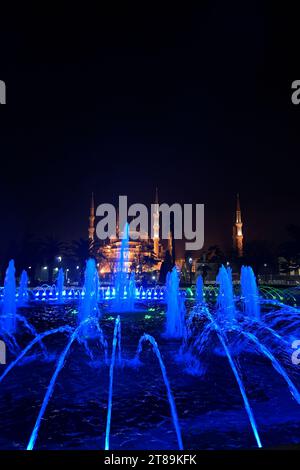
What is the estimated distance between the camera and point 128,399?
5793 mm

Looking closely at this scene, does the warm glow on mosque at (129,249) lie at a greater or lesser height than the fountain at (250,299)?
greater

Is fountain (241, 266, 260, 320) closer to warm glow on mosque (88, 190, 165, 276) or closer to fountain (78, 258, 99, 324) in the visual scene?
fountain (78, 258, 99, 324)

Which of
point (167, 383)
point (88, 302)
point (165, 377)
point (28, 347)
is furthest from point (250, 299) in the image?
point (167, 383)

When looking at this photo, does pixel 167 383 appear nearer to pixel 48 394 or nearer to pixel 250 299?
pixel 48 394

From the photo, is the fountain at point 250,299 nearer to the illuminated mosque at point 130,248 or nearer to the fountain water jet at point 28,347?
the fountain water jet at point 28,347

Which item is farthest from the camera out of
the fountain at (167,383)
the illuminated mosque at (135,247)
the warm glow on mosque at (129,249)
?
the warm glow on mosque at (129,249)

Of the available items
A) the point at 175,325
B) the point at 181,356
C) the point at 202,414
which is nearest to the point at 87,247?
the point at 175,325

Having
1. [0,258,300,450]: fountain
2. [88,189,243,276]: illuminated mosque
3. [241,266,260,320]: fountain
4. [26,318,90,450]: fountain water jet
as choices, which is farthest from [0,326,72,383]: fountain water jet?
[88,189,243,276]: illuminated mosque

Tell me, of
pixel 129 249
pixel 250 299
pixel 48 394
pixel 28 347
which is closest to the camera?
pixel 48 394

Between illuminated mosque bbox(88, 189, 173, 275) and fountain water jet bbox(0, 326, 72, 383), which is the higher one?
illuminated mosque bbox(88, 189, 173, 275)

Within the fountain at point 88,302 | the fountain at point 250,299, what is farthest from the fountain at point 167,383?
the fountain at point 250,299
